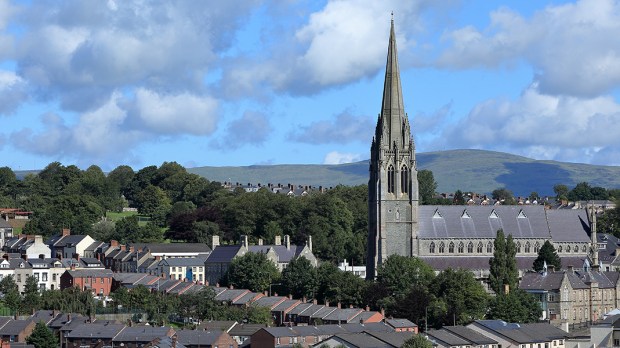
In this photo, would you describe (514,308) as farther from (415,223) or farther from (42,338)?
(42,338)

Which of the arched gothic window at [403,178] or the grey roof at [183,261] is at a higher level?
the arched gothic window at [403,178]

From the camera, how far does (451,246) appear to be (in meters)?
124

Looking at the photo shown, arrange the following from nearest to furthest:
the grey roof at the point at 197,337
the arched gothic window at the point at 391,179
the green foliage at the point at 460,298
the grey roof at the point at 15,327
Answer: the grey roof at the point at 197,337 → the grey roof at the point at 15,327 → the green foliage at the point at 460,298 → the arched gothic window at the point at 391,179

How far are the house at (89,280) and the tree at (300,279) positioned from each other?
1613cm

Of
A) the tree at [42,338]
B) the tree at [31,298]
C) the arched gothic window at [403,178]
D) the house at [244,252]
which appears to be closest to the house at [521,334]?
the tree at [42,338]

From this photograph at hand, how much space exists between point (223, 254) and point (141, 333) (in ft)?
142

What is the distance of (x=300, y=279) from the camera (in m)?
115

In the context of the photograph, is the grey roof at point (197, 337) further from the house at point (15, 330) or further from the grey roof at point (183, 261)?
the grey roof at point (183, 261)

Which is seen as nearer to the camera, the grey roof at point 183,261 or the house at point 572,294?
the house at point 572,294

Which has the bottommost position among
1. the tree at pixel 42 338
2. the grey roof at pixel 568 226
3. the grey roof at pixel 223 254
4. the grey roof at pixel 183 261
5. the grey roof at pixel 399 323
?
the tree at pixel 42 338

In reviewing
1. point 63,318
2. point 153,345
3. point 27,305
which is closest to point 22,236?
point 27,305

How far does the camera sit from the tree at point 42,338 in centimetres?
8897

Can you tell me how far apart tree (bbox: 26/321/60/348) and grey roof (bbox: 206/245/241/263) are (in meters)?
41.4

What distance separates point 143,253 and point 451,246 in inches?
1249
